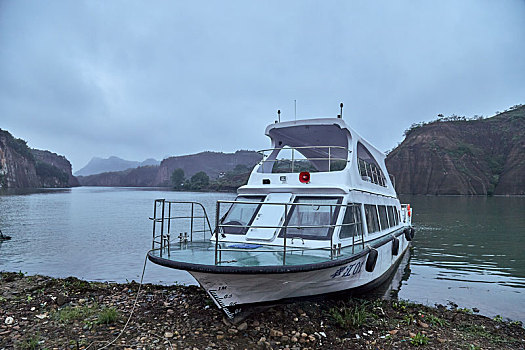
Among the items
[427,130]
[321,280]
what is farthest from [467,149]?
[321,280]

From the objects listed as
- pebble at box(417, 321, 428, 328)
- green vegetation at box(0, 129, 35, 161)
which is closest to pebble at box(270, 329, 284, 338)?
pebble at box(417, 321, 428, 328)

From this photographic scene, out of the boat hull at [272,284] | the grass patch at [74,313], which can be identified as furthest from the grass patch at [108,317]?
the boat hull at [272,284]

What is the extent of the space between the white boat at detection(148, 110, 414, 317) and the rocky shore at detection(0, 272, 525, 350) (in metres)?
0.44

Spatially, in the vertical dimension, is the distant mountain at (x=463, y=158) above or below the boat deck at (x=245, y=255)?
above

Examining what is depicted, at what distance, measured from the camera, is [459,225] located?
1057 inches

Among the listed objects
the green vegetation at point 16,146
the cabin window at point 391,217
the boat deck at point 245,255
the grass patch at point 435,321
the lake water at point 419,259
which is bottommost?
the lake water at point 419,259

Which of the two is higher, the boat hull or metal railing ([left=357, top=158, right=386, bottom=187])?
metal railing ([left=357, top=158, right=386, bottom=187])

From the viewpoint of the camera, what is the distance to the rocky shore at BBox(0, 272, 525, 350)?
18.7 ft

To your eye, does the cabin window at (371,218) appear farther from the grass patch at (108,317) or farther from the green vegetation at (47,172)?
the green vegetation at (47,172)

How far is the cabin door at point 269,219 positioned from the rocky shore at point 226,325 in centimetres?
156

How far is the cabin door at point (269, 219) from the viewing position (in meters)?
7.73

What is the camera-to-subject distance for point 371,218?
9.66 meters

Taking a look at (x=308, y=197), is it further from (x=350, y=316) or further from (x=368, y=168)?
(x=368, y=168)

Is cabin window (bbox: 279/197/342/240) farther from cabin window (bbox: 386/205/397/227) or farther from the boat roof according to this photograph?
cabin window (bbox: 386/205/397/227)
